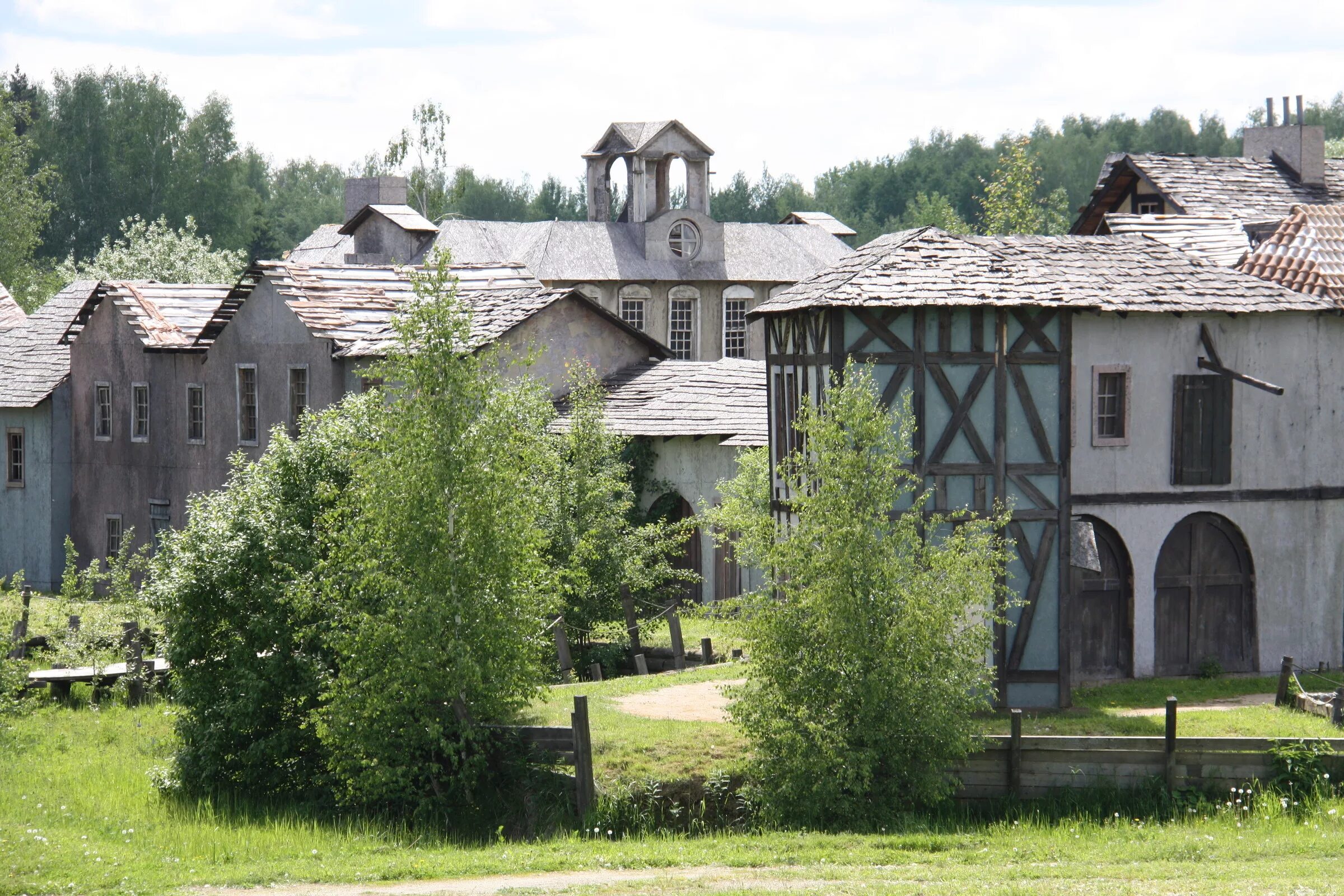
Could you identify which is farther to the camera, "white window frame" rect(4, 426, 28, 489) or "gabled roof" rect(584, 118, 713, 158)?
"gabled roof" rect(584, 118, 713, 158)

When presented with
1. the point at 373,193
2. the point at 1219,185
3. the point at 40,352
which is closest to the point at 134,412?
the point at 40,352

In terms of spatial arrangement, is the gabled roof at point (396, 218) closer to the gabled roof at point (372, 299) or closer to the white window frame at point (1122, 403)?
the gabled roof at point (372, 299)

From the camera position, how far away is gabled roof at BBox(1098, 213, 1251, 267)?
26453mm

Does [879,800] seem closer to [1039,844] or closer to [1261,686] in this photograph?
[1039,844]

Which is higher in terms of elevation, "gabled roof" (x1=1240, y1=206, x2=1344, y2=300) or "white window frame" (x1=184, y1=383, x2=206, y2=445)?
"gabled roof" (x1=1240, y1=206, x2=1344, y2=300)

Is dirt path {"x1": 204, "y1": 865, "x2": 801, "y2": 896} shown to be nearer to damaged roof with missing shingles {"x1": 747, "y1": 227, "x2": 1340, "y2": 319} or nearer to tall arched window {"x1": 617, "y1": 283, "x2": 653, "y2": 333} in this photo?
damaged roof with missing shingles {"x1": 747, "y1": 227, "x2": 1340, "y2": 319}

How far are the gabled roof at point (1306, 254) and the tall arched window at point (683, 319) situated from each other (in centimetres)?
3084

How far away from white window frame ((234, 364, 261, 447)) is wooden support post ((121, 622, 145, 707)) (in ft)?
27.4

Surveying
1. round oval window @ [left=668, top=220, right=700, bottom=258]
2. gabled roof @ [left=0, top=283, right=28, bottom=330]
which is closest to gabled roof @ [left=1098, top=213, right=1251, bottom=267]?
round oval window @ [left=668, top=220, right=700, bottom=258]

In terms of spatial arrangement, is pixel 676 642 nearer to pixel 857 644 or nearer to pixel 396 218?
pixel 857 644

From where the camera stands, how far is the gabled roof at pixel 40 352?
41062 millimetres

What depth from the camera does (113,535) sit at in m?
39.2

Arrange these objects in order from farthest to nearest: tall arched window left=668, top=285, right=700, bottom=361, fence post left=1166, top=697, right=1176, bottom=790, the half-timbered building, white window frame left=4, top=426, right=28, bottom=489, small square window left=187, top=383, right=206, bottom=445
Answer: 1. tall arched window left=668, top=285, right=700, bottom=361
2. white window frame left=4, top=426, right=28, bottom=489
3. small square window left=187, top=383, right=206, bottom=445
4. the half-timbered building
5. fence post left=1166, top=697, right=1176, bottom=790

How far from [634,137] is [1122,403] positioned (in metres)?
34.8
